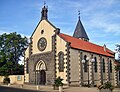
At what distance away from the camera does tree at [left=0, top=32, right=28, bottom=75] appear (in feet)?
168

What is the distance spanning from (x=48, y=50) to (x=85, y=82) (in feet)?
30.8

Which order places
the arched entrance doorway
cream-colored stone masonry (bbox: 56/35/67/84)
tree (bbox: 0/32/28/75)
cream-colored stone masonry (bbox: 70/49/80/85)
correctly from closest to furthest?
cream-colored stone masonry (bbox: 56/35/67/84) < cream-colored stone masonry (bbox: 70/49/80/85) < the arched entrance doorway < tree (bbox: 0/32/28/75)

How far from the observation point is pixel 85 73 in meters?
40.4

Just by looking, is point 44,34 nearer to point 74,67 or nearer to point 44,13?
point 44,13

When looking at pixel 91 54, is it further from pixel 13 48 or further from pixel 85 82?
pixel 13 48

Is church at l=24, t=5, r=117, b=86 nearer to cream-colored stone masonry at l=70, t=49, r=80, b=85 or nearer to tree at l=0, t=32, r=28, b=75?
cream-colored stone masonry at l=70, t=49, r=80, b=85

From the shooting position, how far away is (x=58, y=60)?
3803cm

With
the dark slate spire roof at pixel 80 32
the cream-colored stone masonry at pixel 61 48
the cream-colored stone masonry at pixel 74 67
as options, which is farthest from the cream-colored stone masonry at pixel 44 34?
the dark slate spire roof at pixel 80 32

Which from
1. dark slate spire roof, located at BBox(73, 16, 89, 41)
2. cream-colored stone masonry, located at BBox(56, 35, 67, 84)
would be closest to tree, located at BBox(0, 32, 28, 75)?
dark slate spire roof, located at BBox(73, 16, 89, 41)

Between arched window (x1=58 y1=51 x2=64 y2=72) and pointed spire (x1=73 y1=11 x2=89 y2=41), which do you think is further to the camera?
pointed spire (x1=73 y1=11 x2=89 y2=41)

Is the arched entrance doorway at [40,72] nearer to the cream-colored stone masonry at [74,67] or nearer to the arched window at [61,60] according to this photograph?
the arched window at [61,60]

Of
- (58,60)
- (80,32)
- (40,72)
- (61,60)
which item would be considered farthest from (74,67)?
(80,32)

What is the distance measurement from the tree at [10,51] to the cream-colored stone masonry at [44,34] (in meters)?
11.2

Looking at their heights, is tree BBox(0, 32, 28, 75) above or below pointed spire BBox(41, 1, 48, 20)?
below
